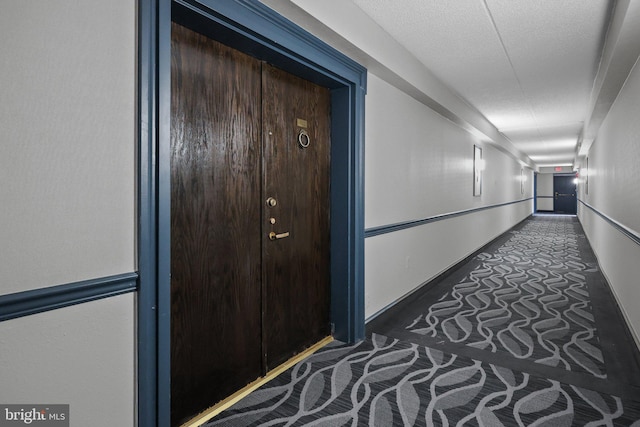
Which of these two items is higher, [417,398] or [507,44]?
[507,44]

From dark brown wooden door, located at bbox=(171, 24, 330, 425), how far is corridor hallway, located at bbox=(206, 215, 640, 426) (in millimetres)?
220

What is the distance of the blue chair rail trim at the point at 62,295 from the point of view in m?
0.89

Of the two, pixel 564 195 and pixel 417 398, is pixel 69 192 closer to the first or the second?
pixel 417 398

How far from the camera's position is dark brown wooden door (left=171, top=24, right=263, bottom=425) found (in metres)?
1.41

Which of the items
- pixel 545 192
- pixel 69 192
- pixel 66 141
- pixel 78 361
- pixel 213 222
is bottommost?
pixel 78 361

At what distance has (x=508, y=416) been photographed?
1.51 metres

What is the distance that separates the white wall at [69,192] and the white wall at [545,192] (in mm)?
16567

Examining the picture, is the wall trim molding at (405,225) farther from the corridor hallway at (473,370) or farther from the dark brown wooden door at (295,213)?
the corridor hallway at (473,370)

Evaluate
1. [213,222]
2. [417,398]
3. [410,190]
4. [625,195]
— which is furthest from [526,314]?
[213,222]

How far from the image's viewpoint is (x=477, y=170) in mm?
5238

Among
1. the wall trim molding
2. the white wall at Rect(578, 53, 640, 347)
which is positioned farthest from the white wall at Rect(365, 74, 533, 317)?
the white wall at Rect(578, 53, 640, 347)

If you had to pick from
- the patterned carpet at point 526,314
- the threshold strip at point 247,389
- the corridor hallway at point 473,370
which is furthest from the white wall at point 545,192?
the threshold strip at point 247,389

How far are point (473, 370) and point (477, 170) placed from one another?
3906 mm

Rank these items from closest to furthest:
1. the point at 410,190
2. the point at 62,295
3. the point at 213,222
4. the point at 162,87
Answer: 1. the point at 62,295
2. the point at 162,87
3. the point at 213,222
4. the point at 410,190
